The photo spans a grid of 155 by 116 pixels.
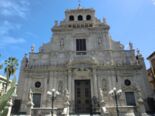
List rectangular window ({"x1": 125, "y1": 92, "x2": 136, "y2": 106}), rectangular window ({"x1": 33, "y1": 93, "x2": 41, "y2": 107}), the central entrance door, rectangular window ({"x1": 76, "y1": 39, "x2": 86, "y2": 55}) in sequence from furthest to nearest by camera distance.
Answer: rectangular window ({"x1": 76, "y1": 39, "x2": 86, "y2": 55}), rectangular window ({"x1": 33, "y1": 93, "x2": 41, "y2": 107}), the central entrance door, rectangular window ({"x1": 125, "y1": 92, "x2": 136, "y2": 106})

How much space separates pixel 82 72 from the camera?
21.1m

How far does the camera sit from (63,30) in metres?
24.4

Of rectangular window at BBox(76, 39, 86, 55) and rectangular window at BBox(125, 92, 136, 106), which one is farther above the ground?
rectangular window at BBox(76, 39, 86, 55)

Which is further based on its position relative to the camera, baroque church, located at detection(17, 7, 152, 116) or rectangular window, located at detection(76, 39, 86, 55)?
rectangular window, located at detection(76, 39, 86, 55)

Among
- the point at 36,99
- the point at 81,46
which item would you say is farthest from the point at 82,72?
the point at 36,99

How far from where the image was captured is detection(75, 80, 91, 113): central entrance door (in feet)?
63.8

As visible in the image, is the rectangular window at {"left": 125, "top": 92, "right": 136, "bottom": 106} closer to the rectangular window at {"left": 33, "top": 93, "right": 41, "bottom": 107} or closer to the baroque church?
the baroque church

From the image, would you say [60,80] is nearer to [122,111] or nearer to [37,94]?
[37,94]

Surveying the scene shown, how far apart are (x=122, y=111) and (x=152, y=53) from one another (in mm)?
14434

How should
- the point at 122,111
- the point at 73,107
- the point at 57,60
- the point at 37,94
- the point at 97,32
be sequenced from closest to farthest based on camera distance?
the point at 122,111 < the point at 73,107 < the point at 37,94 < the point at 57,60 < the point at 97,32

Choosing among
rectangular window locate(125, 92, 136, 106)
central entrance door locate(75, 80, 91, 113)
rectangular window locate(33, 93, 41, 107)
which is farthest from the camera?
rectangular window locate(33, 93, 41, 107)

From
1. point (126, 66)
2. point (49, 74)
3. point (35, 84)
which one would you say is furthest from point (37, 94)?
point (126, 66)

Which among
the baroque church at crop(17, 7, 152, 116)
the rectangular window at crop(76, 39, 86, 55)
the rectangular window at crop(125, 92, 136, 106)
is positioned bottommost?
the rectangular window at crop(125, 92, 136, 106)

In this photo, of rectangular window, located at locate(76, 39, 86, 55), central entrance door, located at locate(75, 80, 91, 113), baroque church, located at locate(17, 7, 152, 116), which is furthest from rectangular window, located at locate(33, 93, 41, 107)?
rectangular window, located at locate(76, 39, 86, 55)
